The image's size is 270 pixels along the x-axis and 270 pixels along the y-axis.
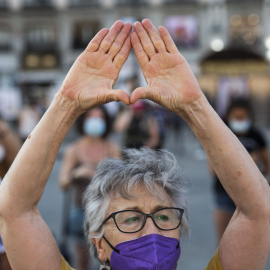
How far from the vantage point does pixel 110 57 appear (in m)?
1.91

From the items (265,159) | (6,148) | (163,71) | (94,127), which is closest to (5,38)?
(94,127)

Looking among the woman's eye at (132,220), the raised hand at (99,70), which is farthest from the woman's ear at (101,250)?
the raised hand at (99,70)

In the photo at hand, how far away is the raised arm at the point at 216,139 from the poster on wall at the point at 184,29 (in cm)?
2935

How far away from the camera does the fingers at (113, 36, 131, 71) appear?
75.2 inches

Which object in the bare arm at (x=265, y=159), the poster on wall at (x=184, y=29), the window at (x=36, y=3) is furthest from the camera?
the window at (x=36, y=3)

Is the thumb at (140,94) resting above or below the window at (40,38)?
below

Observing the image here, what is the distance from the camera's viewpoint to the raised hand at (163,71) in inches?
72.8

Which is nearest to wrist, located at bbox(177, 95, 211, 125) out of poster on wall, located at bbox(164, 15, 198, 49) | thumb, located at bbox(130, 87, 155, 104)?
thumb, located at bbox(130, 87, 155, 104)

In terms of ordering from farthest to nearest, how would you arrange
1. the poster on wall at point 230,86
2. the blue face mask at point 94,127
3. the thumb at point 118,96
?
the poster on wall at point 230,86
the blue face mask at point 94,127
the thumb at point 118,96

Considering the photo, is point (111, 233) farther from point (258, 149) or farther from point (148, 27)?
point (258, 149)

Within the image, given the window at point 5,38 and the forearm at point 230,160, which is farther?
the window at point 5,38

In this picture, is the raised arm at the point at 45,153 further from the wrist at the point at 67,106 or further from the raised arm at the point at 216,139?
the raised arm at the point at 216,139

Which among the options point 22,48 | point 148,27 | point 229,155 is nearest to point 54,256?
point 229,155

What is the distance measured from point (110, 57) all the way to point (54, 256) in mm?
806
